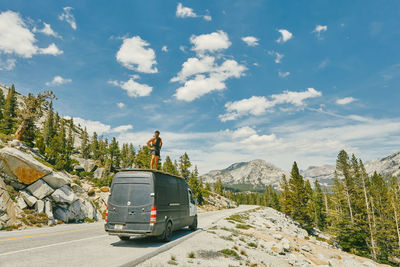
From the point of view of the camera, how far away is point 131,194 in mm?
9805

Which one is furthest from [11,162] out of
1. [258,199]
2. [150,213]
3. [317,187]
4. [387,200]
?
[258,199]

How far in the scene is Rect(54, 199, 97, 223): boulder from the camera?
805 inches

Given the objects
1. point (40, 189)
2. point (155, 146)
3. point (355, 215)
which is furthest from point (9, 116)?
point (355, 215)

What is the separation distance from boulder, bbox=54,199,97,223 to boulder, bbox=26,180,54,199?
1.86 metres

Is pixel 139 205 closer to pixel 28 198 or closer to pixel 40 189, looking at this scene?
pixel 28 198

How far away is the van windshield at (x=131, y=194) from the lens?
31.7ft

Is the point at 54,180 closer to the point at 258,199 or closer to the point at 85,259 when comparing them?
the point at 85,259

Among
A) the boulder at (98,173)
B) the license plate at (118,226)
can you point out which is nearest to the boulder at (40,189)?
the license plate at (118,226)

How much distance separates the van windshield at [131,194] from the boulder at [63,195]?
547 inches

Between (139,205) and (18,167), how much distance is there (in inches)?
595

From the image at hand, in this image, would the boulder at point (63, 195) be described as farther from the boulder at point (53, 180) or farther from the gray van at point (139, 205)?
the gray van at point (139, 205)

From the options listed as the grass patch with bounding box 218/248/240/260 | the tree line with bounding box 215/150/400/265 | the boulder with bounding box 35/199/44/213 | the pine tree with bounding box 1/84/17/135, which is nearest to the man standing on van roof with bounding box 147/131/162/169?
the grass patch with bounding box 218/248/240/260

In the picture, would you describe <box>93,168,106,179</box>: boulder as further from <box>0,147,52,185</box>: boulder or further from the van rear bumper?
the van rear bumper

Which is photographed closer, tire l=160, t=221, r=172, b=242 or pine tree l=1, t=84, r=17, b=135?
tire l=160, t=221, r=172, b=242
